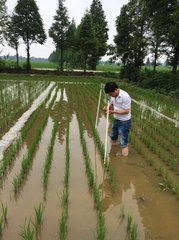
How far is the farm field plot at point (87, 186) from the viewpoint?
139 inches

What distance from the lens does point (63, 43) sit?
4178cm

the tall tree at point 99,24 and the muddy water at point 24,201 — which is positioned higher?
the tall tree at point 99,24

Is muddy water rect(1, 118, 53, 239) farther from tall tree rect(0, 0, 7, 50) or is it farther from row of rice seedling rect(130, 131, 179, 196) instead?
tall tree rect(0, 0, 7, 50)

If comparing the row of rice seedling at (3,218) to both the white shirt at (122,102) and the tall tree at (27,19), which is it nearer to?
the white shirt at (122,102)

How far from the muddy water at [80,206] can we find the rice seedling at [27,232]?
46cm

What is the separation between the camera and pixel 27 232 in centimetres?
318

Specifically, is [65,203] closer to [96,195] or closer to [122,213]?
[96,195]

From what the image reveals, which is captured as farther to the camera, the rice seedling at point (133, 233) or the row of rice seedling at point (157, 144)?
the row of rice seedling at point (157, 144)

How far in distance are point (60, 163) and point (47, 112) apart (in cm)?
545

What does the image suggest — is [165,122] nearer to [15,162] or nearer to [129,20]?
[15,162]

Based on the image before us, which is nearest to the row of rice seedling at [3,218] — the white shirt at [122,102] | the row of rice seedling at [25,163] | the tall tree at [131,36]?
the row of rice seedling at [25,163]

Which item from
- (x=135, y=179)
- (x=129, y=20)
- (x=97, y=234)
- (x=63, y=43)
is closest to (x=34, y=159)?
(x=135, y=179)

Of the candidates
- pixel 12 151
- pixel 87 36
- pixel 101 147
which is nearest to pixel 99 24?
pixel 87 36

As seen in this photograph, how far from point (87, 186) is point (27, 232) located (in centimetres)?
170
